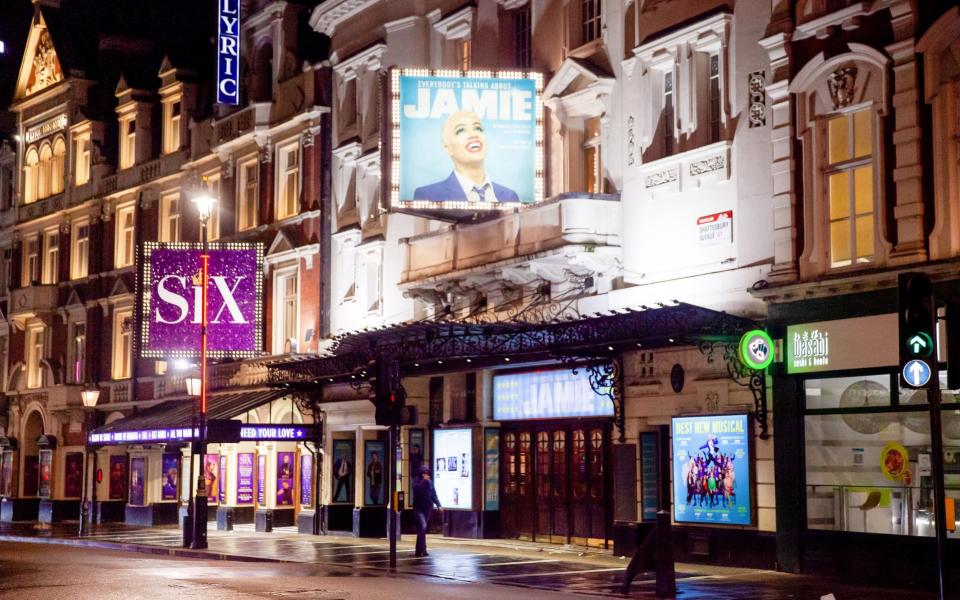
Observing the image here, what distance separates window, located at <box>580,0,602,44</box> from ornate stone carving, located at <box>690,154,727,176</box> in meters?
4.78

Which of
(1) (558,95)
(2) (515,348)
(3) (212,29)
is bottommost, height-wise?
(2) (515,348)

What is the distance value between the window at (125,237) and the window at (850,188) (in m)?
30.0

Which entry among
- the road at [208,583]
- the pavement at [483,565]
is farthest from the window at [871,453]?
the road at [208,583]

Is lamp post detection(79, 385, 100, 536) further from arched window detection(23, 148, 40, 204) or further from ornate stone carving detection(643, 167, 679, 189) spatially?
ornate stone carving detection(643, 167, 679, 189)

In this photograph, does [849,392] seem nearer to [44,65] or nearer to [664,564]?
[664,564]

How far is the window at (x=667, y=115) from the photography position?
26.5 m

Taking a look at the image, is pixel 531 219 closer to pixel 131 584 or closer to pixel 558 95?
pixel 558 95

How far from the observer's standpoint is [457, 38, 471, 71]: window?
33000 millimetres

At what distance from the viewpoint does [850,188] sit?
2227 centimetres

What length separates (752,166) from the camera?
2412 cm

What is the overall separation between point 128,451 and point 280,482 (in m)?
9.61

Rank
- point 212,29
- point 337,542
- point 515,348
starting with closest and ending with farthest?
1. point 515,348
2. point 337,542
3. point 212,29

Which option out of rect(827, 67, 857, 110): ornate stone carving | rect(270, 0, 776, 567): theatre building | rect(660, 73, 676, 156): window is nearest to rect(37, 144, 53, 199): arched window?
rect(270, 0, 776, 567): theatre building

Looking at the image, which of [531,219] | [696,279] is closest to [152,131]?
[531,219]
